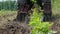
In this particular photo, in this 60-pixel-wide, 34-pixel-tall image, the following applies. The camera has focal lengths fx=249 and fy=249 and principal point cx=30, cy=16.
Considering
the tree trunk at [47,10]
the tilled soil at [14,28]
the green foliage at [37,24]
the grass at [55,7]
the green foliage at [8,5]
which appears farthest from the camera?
the green foliage at [8,5]

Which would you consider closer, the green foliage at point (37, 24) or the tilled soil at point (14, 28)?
the green foliage at point (37, 24)

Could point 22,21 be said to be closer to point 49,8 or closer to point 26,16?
point 26,16

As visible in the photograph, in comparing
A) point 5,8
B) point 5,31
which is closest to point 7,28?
point 5,31

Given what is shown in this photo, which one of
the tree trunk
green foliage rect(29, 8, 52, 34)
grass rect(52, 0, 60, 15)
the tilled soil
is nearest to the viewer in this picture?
green foliage rect(29, 8, 52, 34)

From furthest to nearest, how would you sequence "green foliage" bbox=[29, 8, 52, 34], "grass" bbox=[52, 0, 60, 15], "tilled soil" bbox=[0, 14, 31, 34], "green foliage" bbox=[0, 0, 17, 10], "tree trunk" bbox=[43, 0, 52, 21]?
"green foliage" bbox=[0, 0, 17, 10]
"grass" bbox=[52, 0, 60, 15]
"tree trunk" bbox=[43, 0, 52, 21]
"tilled soil" bbox=[0, 14, 31, 34]
"green foliage" bbox=[29, 8, 52, 34]

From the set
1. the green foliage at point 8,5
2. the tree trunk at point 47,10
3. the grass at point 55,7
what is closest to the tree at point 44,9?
the tree trunk at point 47,10

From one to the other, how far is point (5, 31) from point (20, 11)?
802 millimetres

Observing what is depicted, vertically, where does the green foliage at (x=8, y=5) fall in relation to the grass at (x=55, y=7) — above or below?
below

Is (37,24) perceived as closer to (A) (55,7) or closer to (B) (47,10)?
(B) (47,10)

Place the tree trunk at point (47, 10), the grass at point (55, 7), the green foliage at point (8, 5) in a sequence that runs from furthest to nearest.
Answer: the green foliage at point (8, 5), the grass at point (55, 7), the tree trunk at point (47, 10)

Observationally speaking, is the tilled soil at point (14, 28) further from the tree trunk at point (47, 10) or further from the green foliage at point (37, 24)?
the green foliage at point (37, 24)

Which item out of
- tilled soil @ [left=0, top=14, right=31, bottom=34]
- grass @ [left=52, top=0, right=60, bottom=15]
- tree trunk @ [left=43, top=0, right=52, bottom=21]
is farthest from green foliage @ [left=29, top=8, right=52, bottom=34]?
grass @ [left=52, top=0, right=60, bottom=15]

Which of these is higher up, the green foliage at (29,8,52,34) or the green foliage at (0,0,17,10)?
the green foliage at (29,8,52,34)

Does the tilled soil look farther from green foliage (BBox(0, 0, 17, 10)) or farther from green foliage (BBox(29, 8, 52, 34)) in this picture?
green foliage (BBox(0, 0, 17, 10))
